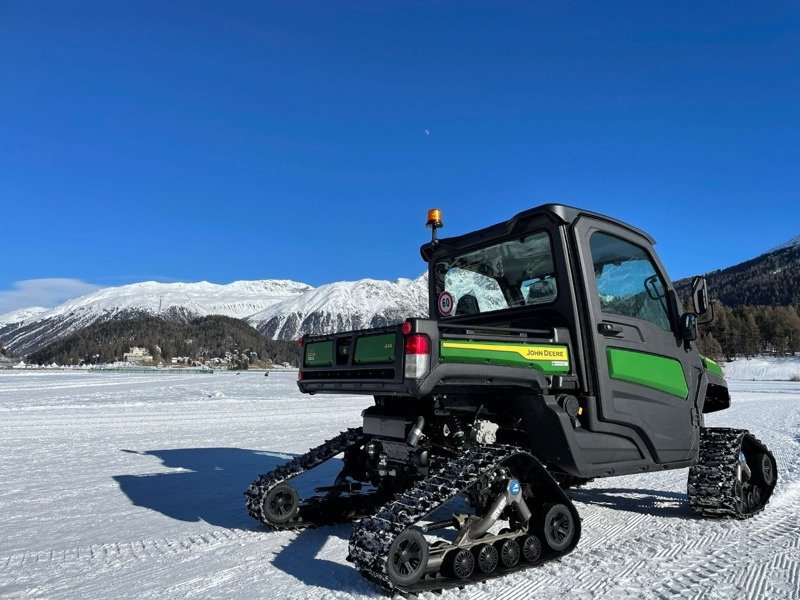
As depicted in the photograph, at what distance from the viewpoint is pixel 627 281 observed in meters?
5.24

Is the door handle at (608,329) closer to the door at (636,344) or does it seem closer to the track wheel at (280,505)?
the door at (636,344)

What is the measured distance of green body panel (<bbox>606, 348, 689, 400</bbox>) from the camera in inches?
188

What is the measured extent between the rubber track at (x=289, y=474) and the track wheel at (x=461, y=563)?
1690 mm

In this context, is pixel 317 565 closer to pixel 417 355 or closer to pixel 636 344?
pixel 417 355

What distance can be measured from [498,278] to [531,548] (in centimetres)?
250

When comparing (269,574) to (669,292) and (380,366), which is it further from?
(669,292)

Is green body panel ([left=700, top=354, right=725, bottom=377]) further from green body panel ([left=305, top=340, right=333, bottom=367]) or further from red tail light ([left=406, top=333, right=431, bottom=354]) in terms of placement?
green body panel ([left=305, top=340, right=333, bottom=367])

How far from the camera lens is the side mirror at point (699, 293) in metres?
5.36

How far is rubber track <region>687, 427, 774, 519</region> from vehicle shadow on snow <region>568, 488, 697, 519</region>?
0.26 metres

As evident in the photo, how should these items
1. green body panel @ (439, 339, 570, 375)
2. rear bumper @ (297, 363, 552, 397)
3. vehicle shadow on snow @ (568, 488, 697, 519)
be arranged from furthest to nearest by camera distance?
vehicle shadow on snow @ (568, 488, 697, 519)
green body panel @ (439, 339, 570, 375)
rear bumper @ (297, 363, 552, 397)

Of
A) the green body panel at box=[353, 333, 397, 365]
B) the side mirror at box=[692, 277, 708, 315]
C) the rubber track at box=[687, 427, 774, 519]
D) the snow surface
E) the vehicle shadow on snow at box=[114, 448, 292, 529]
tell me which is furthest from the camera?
the snow surface

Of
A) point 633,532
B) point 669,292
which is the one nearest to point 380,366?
point 633,532

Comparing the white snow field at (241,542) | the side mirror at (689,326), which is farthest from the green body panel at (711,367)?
the white snow field at (241,542)

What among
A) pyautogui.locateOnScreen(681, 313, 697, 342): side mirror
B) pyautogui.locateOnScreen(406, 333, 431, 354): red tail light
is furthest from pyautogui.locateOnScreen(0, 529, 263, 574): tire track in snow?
pyautogui.locateOnScreen(681, 313, 697, 342): side mirror
